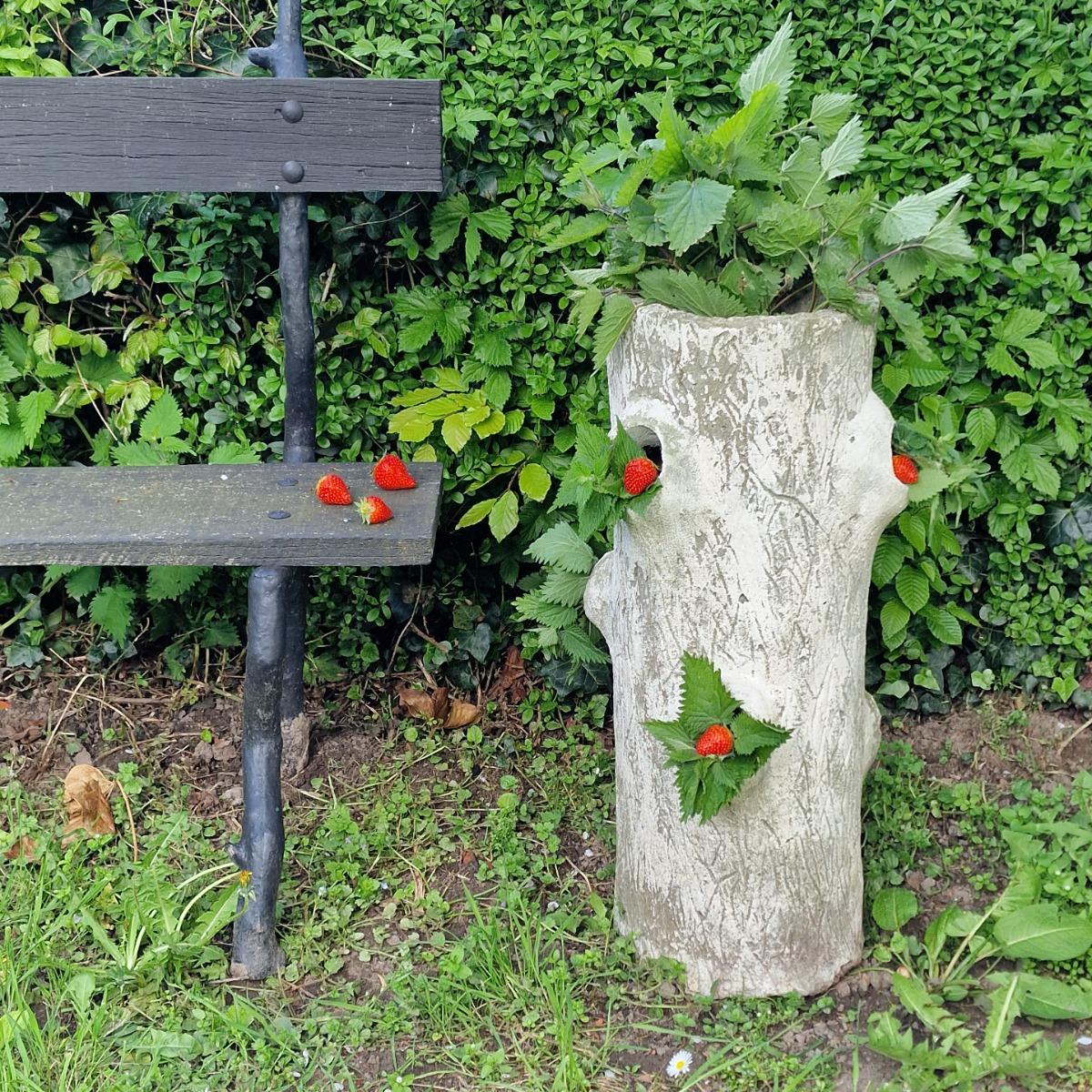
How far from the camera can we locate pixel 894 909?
258cm

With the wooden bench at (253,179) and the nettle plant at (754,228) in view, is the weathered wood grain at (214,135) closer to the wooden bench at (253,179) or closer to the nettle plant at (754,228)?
the wooden bench at (253,179)

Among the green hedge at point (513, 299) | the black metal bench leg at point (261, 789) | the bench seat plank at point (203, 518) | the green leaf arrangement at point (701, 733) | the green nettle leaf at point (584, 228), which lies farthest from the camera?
the green hedge at point (513, 299)

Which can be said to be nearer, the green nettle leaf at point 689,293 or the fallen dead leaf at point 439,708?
the green nettle leaf at point 689,293

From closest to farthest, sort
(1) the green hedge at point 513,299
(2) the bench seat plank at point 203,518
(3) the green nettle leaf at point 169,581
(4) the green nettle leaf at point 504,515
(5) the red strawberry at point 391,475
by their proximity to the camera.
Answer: (2) the bench seat plank at point 203,518, (5) the red strawberry at point 391,475, (1) the green hedge at point 513,299, (4) the green nettle leaf at point 504,515, (3) the green nettle leaf at point 169,581

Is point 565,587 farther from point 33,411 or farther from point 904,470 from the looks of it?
point 33,411

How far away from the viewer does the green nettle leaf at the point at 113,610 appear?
325cm

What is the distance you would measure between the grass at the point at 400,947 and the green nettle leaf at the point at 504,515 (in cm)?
56

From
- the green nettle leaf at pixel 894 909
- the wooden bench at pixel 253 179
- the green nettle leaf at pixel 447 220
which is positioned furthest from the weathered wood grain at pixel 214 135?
the green nettle leaf at pixel 894 909

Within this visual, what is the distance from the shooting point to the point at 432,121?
2717 mm

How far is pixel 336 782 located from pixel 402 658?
0.43 meters

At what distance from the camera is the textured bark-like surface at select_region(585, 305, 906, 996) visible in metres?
2.10

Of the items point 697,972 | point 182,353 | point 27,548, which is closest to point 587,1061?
point 697,972

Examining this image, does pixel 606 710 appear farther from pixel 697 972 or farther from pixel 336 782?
pixel 697 972

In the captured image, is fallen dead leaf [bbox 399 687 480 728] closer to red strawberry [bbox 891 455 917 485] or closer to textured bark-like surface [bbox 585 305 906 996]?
textured bark-like surface [bbox 585 305 906 996]
